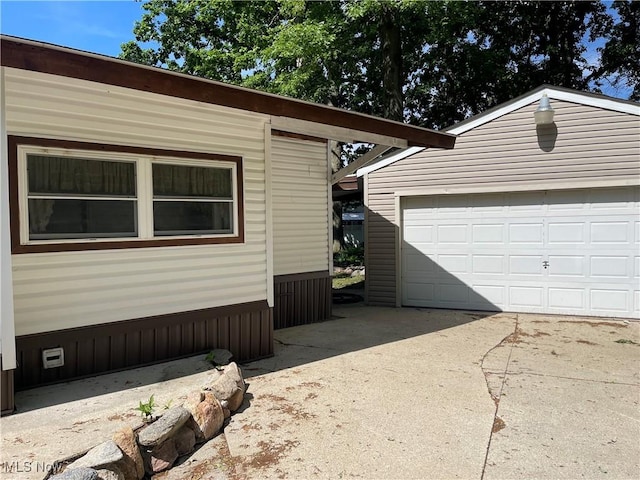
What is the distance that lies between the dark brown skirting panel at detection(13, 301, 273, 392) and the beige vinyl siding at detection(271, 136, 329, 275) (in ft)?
6.60

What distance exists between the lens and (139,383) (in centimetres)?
380

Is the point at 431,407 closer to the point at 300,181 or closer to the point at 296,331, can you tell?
the point at 296,331

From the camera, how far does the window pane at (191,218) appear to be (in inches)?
173

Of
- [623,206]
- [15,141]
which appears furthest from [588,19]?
[15,141]

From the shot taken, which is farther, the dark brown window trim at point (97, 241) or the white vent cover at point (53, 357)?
the white vent cover at point (53, 357)

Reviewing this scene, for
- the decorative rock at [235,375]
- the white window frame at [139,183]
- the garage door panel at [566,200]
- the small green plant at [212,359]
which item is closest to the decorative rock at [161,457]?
the decorative rock at [235,375]

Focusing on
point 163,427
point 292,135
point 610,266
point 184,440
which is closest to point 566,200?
point 610,266

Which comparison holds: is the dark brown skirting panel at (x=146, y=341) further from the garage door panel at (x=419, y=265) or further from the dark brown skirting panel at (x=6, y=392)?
the garage door panel at (x=419, y=265)

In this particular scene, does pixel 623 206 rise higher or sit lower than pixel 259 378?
higher

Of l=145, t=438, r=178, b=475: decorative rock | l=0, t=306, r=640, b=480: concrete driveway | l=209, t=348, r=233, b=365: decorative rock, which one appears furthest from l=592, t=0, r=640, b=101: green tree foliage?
l=145, t=438, r=178, b=475: decorative rock

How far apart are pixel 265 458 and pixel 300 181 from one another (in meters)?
5.05

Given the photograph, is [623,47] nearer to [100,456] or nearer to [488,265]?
[488,265]

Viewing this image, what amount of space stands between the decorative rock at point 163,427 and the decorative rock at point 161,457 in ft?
0.16

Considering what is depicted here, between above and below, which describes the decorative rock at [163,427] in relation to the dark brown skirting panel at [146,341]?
below
